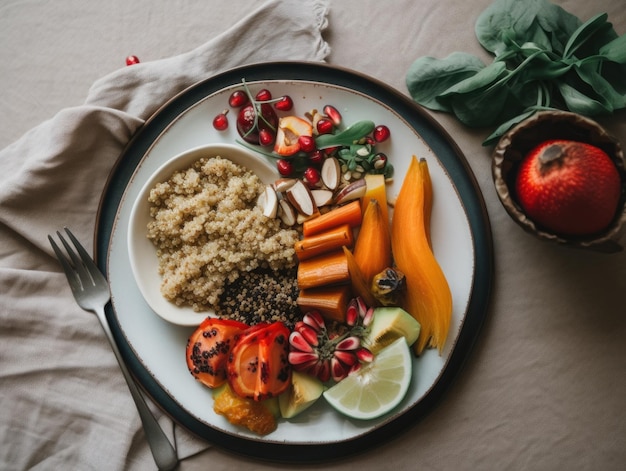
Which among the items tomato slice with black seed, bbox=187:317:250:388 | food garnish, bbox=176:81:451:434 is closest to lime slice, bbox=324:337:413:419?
food garnish, bbox=176:81:451:434

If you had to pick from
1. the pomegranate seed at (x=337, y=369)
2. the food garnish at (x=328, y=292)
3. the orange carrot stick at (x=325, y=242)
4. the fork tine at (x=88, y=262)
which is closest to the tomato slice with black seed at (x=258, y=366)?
the food garnish at (x=328, y=292)

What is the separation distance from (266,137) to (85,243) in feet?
2.20

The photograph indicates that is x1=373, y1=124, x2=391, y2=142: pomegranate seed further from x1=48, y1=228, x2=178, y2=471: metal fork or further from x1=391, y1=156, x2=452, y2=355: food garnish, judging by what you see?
x1=48, y1=228, x2=178, y2=471: metal fork

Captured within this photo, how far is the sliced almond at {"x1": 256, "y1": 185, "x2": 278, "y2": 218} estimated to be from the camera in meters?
1.50

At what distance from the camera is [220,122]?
1570mm

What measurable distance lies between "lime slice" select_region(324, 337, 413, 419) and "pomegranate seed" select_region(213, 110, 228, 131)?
31.9 inches

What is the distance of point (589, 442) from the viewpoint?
1568 millimetres

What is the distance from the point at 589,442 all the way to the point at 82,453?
1545 millimetres

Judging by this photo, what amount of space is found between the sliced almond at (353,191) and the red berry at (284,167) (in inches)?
→ 6.5

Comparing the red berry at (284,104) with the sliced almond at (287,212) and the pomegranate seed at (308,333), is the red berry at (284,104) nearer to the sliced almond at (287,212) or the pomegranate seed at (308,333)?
the sliced almond at (287,212)

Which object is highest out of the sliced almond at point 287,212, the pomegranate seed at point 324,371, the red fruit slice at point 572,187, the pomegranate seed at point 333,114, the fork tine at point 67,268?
the red fruit slice at point 572,187

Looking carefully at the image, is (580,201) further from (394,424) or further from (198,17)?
(198,17)

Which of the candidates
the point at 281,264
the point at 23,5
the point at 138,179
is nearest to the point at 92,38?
the point at 23,5

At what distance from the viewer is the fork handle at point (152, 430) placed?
1.56m
